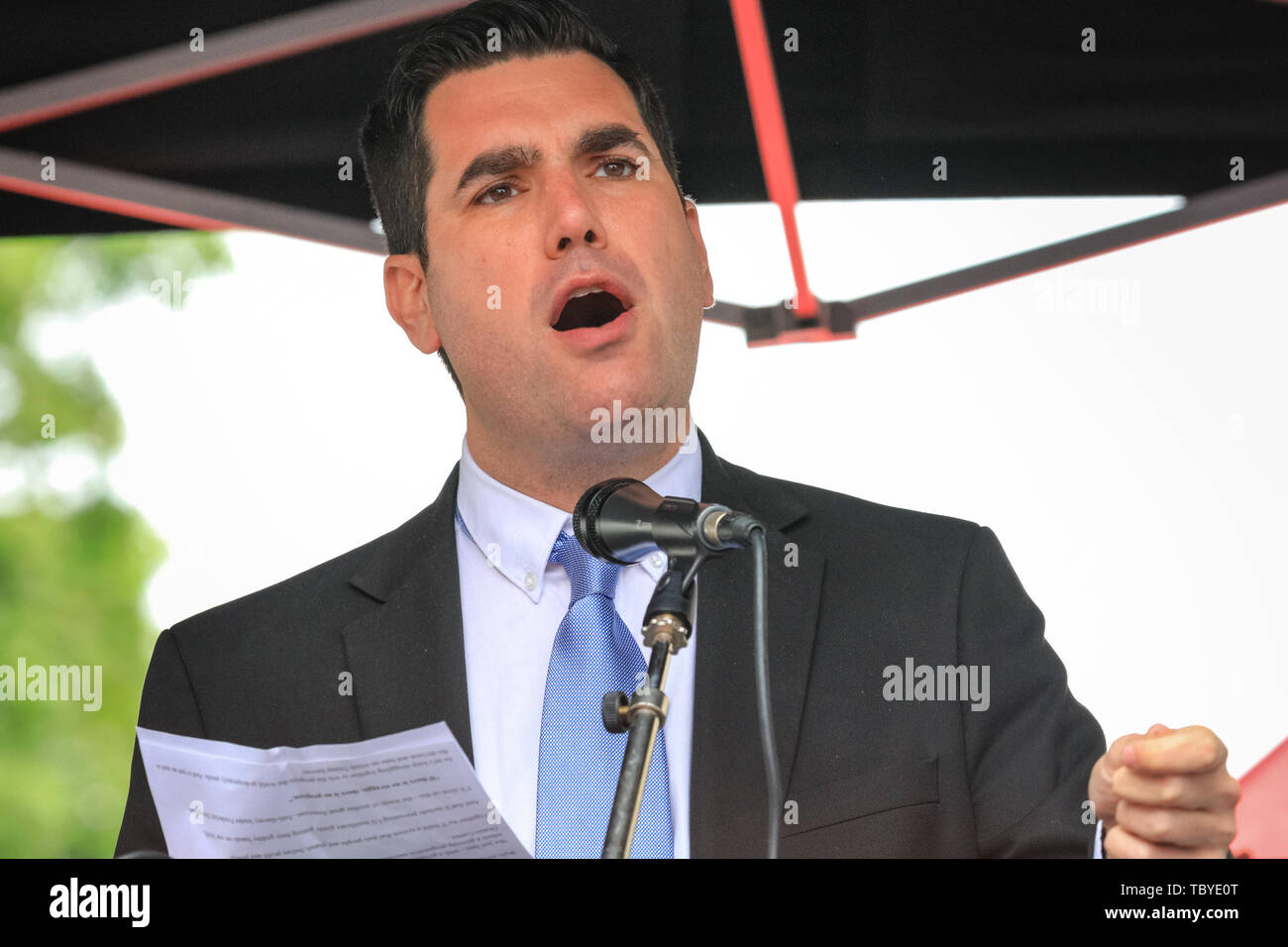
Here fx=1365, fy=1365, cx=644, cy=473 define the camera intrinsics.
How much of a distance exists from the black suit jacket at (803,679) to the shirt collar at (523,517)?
0.16ft

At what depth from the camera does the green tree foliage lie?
174 inches

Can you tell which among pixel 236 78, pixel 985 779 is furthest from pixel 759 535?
pixel 236 78

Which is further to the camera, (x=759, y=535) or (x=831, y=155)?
(x=831, y=155)

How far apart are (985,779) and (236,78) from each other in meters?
2.31

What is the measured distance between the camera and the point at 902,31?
310cm

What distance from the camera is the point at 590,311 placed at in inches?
90.7

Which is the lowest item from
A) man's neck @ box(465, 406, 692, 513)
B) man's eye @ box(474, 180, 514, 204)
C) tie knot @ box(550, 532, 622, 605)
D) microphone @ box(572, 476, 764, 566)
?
microphone @ box(572, 476, 764, 566)

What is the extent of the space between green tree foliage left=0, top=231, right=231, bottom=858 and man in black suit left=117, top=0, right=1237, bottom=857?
1863 mm

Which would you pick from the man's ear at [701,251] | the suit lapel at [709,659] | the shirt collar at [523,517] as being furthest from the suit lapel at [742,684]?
the man's ear at [701,251]

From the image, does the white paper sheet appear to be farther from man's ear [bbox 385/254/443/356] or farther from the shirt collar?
man's ear [bbox 385/254/443/356]

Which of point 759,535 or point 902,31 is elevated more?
point 902,31

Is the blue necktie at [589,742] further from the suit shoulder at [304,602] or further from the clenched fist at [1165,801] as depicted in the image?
the clenched fist at [1165,801]

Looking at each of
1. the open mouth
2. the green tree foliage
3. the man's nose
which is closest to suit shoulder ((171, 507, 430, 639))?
the open mouth

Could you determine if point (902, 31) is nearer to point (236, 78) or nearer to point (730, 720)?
point (236, 78)
